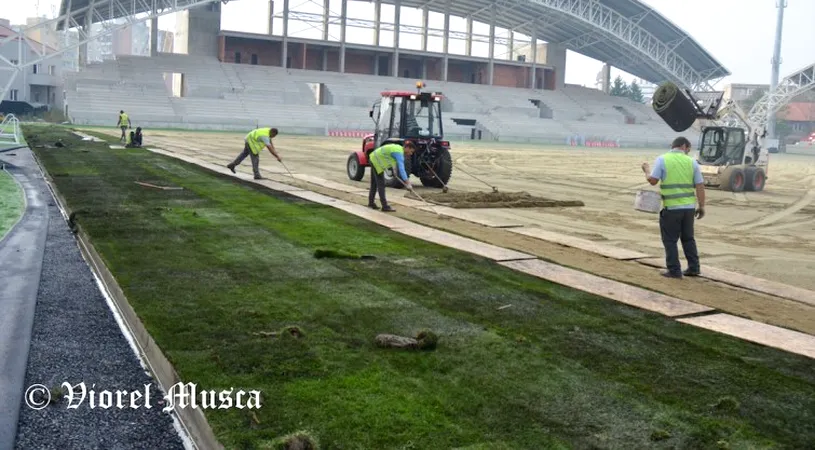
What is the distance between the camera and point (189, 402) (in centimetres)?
498

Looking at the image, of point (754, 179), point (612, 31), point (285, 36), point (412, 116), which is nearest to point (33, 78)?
point (285, 36)

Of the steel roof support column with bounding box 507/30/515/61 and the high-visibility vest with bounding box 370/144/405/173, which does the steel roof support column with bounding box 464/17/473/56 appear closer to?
the steel roof support column with bounding box 507/30/515/61

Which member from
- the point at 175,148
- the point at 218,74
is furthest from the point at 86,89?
the point at 175,148

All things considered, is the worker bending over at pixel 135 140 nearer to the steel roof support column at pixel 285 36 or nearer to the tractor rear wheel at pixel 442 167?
the tractor rear wheel at pixel 442 167

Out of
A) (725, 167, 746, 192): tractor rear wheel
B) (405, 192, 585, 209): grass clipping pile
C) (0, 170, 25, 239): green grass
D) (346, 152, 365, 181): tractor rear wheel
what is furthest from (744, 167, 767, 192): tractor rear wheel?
(0, 170, 25, 239): green grass

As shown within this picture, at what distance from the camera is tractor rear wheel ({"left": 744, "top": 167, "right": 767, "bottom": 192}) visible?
24.8 meters

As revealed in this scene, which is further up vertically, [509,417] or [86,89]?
[86,89]

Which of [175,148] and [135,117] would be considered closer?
[175,148]

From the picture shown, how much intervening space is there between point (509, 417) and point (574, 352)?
5.00ft

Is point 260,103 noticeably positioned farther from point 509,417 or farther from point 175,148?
point 509,417

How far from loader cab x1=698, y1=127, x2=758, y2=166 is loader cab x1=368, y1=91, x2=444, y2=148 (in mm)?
10031

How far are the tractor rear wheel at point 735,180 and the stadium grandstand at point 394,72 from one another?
4178 cm

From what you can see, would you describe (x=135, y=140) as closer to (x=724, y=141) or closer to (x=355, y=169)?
(x=355, y=169)

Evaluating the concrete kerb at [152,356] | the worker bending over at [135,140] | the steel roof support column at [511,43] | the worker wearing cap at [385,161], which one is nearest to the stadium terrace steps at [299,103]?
the steel roof support column at [511,43]
